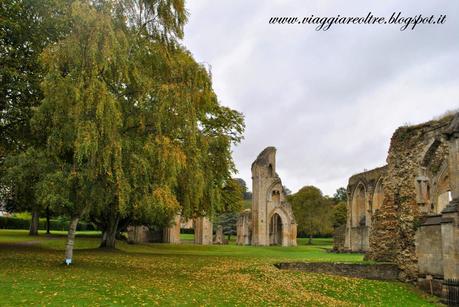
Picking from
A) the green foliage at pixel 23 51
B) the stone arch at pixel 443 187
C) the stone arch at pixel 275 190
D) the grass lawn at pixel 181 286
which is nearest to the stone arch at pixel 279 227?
the stone arch at pixel 275 190

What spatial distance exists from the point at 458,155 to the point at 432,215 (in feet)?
9.78

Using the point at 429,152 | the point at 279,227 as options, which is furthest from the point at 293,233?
the point at 429,152

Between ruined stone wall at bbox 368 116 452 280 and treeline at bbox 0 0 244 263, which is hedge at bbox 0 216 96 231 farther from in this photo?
ruined stone wall at bbox 368 116 452 280

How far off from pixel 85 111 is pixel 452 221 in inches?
468

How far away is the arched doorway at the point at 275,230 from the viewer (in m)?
49.0

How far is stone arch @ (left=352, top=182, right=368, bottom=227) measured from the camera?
39.8m

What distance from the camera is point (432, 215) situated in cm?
1611

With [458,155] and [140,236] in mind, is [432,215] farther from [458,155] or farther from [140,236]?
[140,236]

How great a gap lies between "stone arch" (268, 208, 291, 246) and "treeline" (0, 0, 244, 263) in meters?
29.9

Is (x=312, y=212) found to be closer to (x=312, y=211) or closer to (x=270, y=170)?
(x=312, y=211)

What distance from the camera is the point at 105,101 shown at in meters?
12.5

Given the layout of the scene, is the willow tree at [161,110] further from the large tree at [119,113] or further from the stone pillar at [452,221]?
the stone pillar at [452,221]

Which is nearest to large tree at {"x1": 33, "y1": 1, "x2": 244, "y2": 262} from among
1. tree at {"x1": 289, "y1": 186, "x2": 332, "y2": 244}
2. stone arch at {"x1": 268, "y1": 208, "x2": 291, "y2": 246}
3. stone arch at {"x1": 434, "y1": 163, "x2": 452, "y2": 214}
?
stone arch at {"x1": 434, "y1": 163, "x2": 452, "y2": 214}

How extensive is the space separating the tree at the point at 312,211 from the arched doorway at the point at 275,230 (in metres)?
7.66
